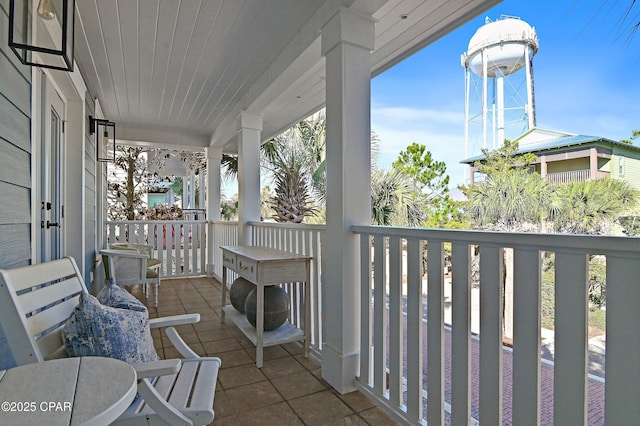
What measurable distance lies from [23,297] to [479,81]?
1010cm

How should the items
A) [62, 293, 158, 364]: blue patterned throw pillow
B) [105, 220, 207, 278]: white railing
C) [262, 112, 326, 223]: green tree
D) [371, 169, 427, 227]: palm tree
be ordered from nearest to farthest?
1. [62, 293, 158, 364]: blue patterned throw pillow
2. [105, 220, 207, 278]: white railing
3. [371, 169, 427, 227]: palm tree
4. [262, 112, 326, 223]: green tree

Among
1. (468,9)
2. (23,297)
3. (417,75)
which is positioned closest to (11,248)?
(23,297)

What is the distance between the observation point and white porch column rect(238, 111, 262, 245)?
4.12 meters

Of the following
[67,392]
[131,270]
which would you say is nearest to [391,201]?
[131,270]

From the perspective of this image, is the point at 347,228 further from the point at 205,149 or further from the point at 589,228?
the point at 205,149

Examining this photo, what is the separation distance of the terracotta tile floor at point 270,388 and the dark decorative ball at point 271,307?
230 millimetres

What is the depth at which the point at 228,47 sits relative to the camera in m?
2.93

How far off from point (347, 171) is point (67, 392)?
1.68 meters

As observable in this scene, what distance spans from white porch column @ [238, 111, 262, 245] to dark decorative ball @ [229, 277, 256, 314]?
99cm

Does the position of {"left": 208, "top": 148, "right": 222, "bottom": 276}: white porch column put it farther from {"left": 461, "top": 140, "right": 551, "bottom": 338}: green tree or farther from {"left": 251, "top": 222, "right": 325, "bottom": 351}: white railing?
{"left": 461, "top": 140, "right": 551, "bottom": 338}: green tree

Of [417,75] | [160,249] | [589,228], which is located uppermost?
[417,75]

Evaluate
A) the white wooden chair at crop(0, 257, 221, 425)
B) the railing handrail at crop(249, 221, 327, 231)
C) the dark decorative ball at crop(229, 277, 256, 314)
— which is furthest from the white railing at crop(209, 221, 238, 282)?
the white wooden chair at crop(0, 257, 221, 425)

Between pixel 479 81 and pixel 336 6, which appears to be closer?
pixel 336 6

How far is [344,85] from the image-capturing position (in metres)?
2.16
